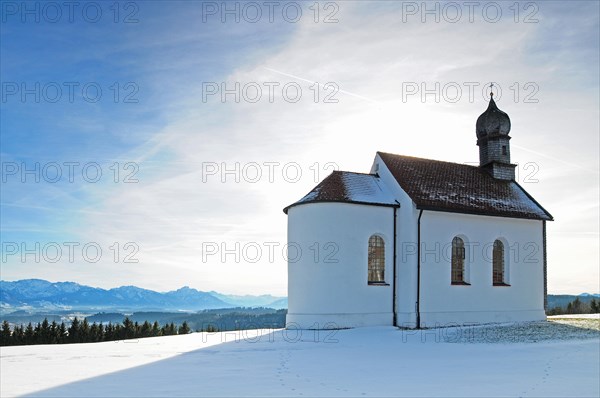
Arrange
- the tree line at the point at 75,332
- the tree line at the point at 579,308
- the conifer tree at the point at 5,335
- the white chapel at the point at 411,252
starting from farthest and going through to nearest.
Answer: the tree line at the point at 75,332, the conifer tree at the point at 5,335, the tree line at the point at 579,308, the white chapel at the point at 411,252

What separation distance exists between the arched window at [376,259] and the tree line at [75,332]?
20.7 metres

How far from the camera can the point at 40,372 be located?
12281mm

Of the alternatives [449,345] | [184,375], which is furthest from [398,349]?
[184,375]

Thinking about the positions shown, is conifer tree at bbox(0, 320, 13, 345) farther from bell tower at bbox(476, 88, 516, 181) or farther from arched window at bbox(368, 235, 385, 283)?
bell tower at bbox(476, 88, 516, 181)

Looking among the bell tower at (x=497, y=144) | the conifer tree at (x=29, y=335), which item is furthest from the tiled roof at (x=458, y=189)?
the conifer tree at (x=29, y=335)

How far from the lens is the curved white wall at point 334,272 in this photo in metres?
22.5

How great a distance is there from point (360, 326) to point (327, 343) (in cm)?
467

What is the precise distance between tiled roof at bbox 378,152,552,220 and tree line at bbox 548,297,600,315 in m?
12.5

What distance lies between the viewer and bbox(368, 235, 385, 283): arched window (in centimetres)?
2366

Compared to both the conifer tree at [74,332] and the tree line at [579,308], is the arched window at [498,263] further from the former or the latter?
the conifer tree at [74,332]

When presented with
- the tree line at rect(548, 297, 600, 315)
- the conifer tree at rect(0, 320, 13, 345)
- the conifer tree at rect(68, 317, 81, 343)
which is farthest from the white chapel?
the conifer tree at rect(0, 320, 13, 345)

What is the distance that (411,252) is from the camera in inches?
931

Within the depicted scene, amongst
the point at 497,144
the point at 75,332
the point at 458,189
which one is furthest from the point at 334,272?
the point at 75,332

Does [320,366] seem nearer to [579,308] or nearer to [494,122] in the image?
[494,122]
